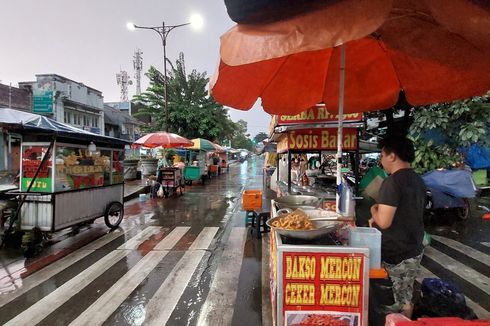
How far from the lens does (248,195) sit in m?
7.71

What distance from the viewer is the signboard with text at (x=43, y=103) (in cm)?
2328

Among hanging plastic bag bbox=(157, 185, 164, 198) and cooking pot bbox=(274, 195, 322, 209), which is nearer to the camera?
cooking pot bbox=(274, 195, 322, 209)

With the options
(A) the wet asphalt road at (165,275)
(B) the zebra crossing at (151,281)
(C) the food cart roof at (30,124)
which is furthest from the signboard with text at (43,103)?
(B) the zebra crossing at (151,281)

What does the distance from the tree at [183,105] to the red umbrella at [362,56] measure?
20.8 m

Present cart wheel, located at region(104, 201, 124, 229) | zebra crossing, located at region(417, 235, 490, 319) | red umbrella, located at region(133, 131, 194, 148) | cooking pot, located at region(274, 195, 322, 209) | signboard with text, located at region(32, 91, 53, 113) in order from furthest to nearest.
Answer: signboard with text, located at region(32, 91, 53, 113), red umbrella, located at region(133, 131, 194, 148), cart wheel, located at region(104, 201, 124, 229), zebra crossing, located at region(417, 235, 490, 319), cooking pot, located at region(274, 195, 322, 209)

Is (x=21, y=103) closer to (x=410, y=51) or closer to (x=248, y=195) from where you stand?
(x=248, y=195)

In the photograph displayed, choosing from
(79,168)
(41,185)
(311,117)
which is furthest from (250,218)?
(41,185)

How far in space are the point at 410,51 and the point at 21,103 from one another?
2695cm

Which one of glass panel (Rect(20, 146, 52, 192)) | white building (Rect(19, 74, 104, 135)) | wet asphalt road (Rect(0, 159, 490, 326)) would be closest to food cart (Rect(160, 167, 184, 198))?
wet asphalt road (Rect(0, 159, 490, 326))

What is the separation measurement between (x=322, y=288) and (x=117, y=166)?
724cm

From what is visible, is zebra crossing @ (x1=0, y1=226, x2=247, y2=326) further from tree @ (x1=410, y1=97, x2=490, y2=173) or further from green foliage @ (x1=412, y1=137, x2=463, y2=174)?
green foliage @ (x1=412, y1=137, x2=463, y2=174)

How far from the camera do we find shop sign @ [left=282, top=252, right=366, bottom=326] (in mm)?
2338

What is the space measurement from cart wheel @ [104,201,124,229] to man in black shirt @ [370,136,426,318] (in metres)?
6.64

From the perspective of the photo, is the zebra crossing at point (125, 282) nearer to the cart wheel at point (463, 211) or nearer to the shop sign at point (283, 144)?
the shop sign at point (283, 144)
